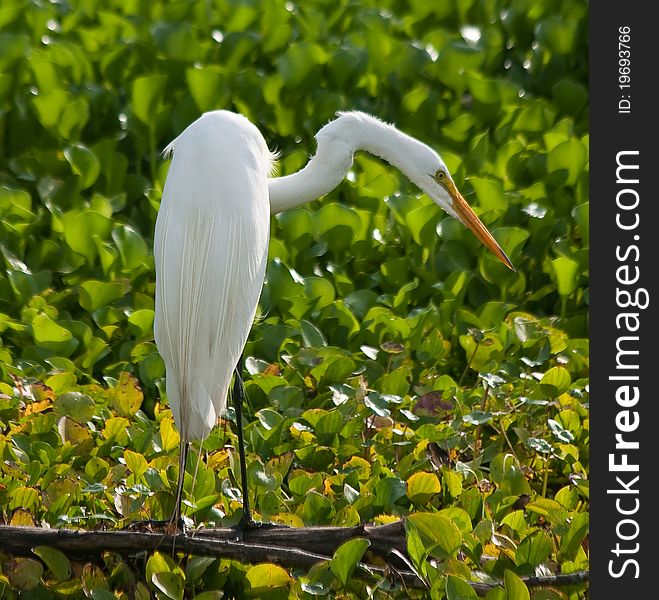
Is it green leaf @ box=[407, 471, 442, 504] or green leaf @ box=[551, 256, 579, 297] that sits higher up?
green leaf @ box=[551, 256, 579, 297]

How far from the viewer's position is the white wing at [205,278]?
2.53 metres

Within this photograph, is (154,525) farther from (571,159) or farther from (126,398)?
(571,159)

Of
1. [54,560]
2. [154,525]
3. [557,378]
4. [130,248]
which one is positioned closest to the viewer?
[54,560]

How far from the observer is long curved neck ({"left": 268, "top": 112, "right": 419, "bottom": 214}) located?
313 cm

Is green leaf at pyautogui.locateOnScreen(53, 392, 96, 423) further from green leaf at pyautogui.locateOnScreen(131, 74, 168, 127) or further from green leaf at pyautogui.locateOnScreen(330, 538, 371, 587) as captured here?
green leaf at pyautogui.locateOnScreen(131, 74, 168, 127)

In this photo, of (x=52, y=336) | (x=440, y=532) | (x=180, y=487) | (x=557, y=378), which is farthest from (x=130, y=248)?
(x=440, y=532)

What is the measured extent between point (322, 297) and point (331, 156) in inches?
30.4

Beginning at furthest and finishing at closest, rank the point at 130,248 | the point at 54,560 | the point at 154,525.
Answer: the point at 130,248, the point at 154,525, the point at 54,560

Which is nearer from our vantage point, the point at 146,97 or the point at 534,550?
the point at 534,550

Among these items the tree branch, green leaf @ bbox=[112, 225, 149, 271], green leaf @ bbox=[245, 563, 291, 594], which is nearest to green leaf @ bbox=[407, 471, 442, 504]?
the tree branch

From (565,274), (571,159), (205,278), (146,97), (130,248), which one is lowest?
(565,274)

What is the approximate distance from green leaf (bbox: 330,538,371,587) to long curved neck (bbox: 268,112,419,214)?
105 centimetres

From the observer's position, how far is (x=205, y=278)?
8.32ft

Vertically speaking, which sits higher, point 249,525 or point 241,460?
point 241,460
